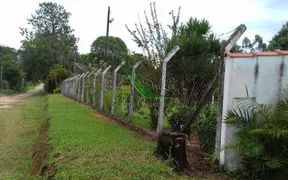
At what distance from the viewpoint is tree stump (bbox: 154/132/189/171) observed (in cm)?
454

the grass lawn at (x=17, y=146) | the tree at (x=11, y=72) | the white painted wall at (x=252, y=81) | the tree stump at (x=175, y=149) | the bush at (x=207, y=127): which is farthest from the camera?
the tree at (x=11, y=72)

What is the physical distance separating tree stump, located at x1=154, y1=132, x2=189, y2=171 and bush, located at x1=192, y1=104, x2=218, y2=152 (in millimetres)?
681

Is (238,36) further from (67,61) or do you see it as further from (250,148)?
(67,61)

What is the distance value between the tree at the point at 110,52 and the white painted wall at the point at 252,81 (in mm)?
5835

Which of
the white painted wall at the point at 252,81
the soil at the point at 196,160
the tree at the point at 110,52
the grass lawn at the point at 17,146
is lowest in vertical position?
the grass lawn at the point at 17,146

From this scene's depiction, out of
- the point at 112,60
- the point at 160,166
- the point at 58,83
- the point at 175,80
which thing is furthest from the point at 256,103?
the point at 58,83

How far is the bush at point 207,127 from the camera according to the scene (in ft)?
17.0

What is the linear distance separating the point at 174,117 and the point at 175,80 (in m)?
0.90

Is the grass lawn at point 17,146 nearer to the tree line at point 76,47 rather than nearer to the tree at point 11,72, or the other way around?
the tree line at point 76,47

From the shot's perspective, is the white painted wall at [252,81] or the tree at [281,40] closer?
the white painted wall at [252,81]

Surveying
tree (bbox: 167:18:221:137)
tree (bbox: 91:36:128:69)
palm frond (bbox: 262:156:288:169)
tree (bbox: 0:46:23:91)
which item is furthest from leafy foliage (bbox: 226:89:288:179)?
tree (bbox: 0:46:23:91)

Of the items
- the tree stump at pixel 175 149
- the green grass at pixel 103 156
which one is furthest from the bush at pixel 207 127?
the green grass at pixel 103 156

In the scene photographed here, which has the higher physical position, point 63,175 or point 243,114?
point 243,114

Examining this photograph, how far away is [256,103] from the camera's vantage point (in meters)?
4.13
